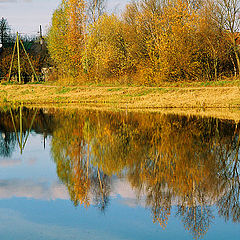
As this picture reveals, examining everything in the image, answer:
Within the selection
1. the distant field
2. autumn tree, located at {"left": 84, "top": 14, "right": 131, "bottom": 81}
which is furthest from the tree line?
the distant field

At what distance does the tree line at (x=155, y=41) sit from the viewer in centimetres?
3866

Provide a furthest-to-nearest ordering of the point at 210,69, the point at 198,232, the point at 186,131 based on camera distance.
Result: the point at 210,69
the point at 186,131
the point at 198,232

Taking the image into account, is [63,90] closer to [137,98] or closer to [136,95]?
[136,95]

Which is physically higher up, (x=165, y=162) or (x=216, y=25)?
(x=216, y=25)

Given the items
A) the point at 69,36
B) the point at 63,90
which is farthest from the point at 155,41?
the point at 69,36

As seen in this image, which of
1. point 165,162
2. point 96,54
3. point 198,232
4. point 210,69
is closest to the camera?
point 198,232

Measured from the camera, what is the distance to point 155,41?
39.7m

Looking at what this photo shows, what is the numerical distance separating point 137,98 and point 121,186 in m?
25.6

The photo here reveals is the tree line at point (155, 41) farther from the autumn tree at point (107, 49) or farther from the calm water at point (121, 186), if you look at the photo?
the calm water at point (121, 186)

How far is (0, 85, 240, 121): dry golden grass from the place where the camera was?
29.9m

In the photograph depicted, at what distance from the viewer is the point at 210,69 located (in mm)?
39812

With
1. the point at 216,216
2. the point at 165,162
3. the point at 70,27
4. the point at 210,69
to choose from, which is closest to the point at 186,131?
the point at 165,162

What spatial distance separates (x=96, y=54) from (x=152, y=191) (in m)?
38.4

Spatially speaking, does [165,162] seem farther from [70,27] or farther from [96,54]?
[70,27]
